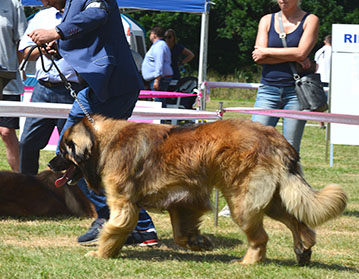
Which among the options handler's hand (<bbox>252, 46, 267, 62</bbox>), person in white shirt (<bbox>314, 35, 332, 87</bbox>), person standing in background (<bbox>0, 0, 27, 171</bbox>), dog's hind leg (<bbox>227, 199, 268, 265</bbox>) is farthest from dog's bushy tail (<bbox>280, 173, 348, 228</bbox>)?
person in white shirt (<bbox>314, 35, 332, 87</bbox>)

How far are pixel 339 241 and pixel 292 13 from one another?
2020 mm

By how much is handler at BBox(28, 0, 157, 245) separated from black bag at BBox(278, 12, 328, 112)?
165cm

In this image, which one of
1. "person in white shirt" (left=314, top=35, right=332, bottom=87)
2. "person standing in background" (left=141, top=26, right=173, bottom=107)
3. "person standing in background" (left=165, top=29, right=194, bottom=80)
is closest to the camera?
"person standing in background" (left=141, top=26, right=173, bottom=107)

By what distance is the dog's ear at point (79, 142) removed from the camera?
4.11 m

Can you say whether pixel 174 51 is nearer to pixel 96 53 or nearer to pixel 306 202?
pixel 96 53

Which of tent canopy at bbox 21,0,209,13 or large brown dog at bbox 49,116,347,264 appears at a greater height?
tent canopy at bbox 21,0,209,13

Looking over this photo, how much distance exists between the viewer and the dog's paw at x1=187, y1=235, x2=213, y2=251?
4.46 meters

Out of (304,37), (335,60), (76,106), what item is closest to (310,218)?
(76,106)

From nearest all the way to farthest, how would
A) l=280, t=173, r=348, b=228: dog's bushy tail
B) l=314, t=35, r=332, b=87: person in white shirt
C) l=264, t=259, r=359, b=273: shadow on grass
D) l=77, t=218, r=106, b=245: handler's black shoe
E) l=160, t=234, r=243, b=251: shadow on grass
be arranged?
l=280, t=173, r=348, b=228: dog's bushy tail < l=264, t=259, r=359, b=273: shadow on grass < l=77, t=218, r=106, b=245: handler's black shoe < l=160, t=234, r=243, b=251: shadow on grass < l=314, t=35, r=332, b=87: person in white shirt

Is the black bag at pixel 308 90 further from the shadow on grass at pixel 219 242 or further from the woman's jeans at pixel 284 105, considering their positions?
the shadow on grass at pixel 219 242

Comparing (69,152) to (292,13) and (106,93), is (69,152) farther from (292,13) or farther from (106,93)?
(292,13)

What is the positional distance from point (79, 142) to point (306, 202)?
1493mm

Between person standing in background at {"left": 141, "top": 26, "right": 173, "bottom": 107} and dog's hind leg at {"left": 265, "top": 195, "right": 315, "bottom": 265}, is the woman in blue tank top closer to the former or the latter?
dog's hind leg at {"left": 265, "top": 195, "right": 315, "bottom": 265}

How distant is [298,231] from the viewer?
4.10 metres
